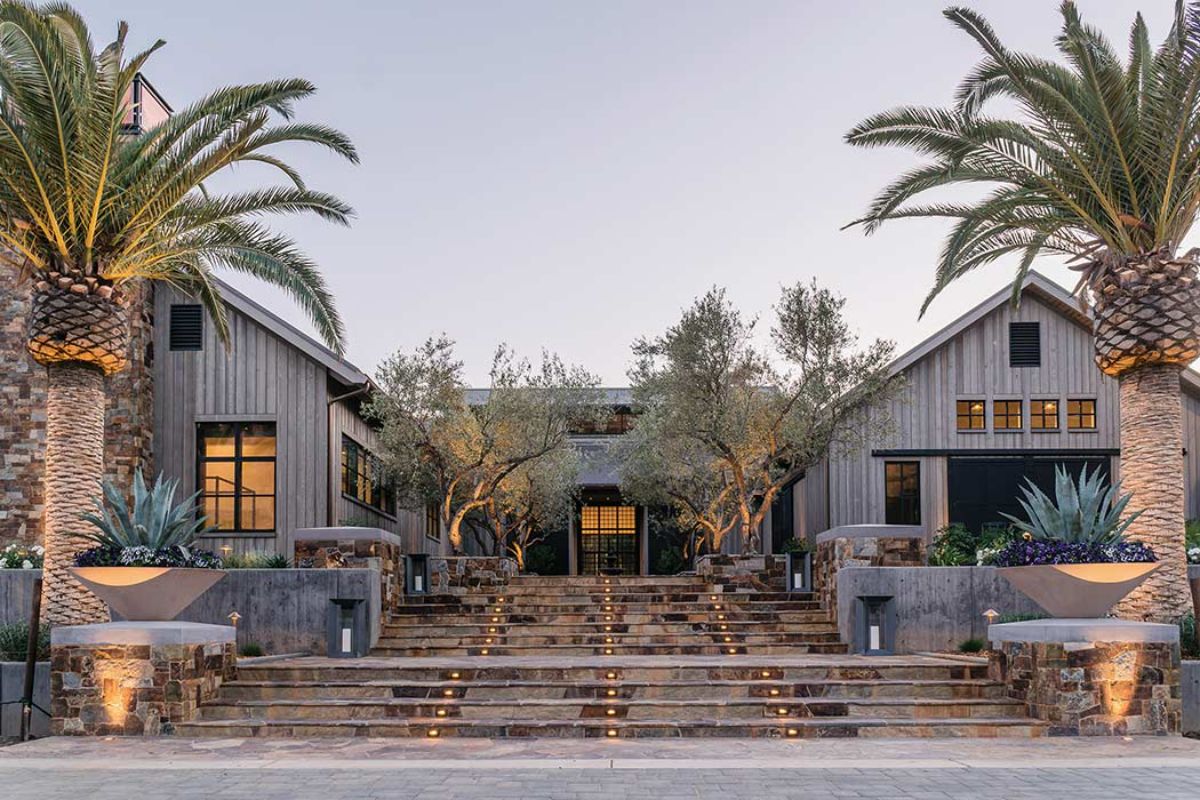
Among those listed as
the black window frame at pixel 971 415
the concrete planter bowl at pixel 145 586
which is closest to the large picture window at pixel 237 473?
the concrete planter bowl at pixel 145 586

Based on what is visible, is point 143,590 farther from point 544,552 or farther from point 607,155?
point 544,552

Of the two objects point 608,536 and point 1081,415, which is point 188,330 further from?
point 1081,415

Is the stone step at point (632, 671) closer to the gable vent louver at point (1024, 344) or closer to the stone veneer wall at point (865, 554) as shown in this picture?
the stone veneer wall at point (865, 554)

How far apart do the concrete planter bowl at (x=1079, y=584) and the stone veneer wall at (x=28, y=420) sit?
1496 cm

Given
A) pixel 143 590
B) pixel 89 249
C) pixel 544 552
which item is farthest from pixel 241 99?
pixel 544 552

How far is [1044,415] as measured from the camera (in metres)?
23.8

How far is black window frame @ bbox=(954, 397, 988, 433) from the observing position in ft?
77.8

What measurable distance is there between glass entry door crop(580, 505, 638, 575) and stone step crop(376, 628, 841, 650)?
1630 cm

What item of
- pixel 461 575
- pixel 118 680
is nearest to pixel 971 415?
pixel 461 575

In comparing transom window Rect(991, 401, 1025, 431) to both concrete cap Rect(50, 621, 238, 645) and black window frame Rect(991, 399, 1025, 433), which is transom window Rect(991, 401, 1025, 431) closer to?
black window frame Rect(991, 399, 1025, 433)

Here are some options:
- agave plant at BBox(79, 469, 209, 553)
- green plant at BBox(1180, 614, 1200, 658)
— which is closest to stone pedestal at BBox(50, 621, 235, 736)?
agave plant at BBox(79, 469, 209, 553)

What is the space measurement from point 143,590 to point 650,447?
1461cm

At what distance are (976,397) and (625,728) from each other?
49.8 ft

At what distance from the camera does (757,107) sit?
18984 millimetres
